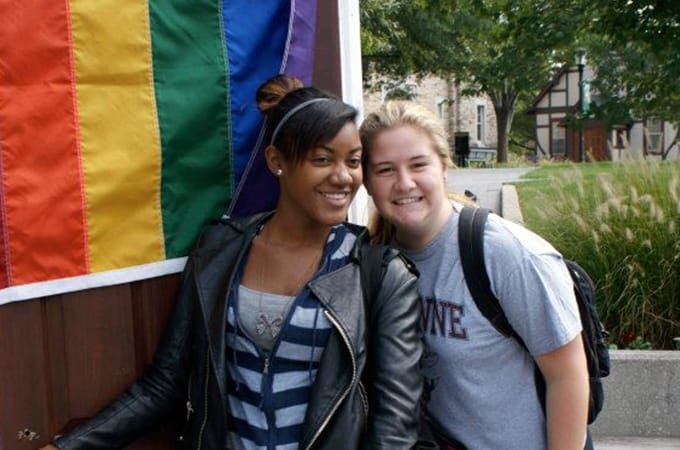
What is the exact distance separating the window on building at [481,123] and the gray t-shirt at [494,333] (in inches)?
1888

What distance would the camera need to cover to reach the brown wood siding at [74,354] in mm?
2051

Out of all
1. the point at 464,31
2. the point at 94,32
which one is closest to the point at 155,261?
the point at 94,32

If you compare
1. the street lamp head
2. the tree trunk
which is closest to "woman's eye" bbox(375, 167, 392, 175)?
the street lamp head

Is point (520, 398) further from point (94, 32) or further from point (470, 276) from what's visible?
point (94, 32)

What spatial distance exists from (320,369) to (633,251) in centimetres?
431

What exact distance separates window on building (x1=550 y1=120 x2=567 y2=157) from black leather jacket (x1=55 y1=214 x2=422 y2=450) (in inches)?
1826

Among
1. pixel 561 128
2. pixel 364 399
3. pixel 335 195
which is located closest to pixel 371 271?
pixel 335 195

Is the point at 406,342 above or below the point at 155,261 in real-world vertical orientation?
below

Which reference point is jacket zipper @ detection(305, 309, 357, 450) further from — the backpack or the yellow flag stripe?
the yellow flag stripe

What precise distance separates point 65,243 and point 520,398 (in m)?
1.25

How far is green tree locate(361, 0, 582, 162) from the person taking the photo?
895 centimetres

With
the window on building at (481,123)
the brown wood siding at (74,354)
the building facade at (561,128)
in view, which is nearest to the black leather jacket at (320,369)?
the brown wood siding at (74,354)

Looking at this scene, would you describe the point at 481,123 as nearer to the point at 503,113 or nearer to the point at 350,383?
the point at 503,113

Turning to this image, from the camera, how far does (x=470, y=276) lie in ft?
6.71
